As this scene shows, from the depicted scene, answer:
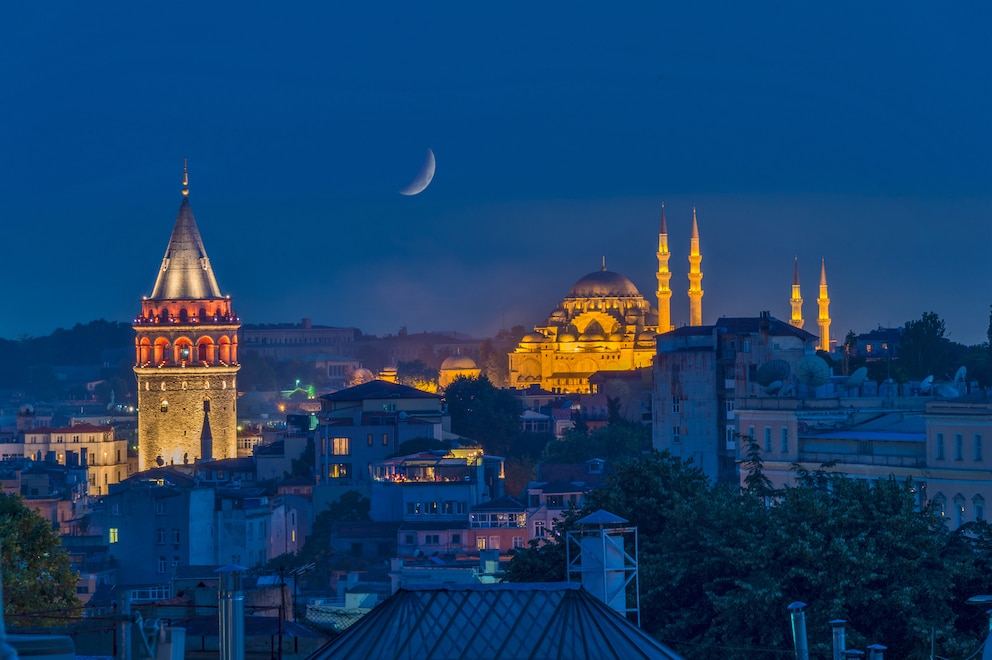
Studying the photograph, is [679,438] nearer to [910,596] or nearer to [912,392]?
[912,392]

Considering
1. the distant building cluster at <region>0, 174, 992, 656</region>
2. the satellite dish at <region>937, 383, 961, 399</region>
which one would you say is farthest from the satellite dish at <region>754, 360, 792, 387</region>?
the satellite dish at <region>937, 383, 961, 399</region>

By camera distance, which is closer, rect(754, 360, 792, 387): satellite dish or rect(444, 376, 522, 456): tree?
rect(754, 360, 792, 387): satellite dish

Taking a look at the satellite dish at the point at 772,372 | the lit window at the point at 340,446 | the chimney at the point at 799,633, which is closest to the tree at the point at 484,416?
the lit window at the point at 340,446

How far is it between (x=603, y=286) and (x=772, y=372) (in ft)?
386

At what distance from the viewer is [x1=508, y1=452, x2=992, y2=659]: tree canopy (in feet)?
94.6

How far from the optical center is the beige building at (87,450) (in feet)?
338

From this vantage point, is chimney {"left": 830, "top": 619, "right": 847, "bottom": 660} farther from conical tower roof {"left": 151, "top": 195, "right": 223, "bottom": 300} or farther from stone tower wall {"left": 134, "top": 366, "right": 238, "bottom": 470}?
conical tower roof {"left": 151, "top": 195, "right": 223, "bottom": 300}

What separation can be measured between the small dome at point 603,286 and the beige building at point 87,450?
61.1 metres

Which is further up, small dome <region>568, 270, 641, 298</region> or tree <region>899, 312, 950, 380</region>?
small dome <region>568, 270, 641, 298</region>

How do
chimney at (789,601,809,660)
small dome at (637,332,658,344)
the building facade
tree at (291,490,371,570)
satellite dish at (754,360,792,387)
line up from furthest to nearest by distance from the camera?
small dome at (637,332,658,344) → tree at (291,490,371,570) → the building facade → satellite dish at (754,360,792,387) → chimney at (789,601,809,660)

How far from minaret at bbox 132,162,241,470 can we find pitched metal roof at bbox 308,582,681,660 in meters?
72.6

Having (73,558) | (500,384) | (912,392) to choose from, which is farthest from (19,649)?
(500,384)

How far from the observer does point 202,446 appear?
91375 mm

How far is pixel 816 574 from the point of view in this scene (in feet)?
97.7
